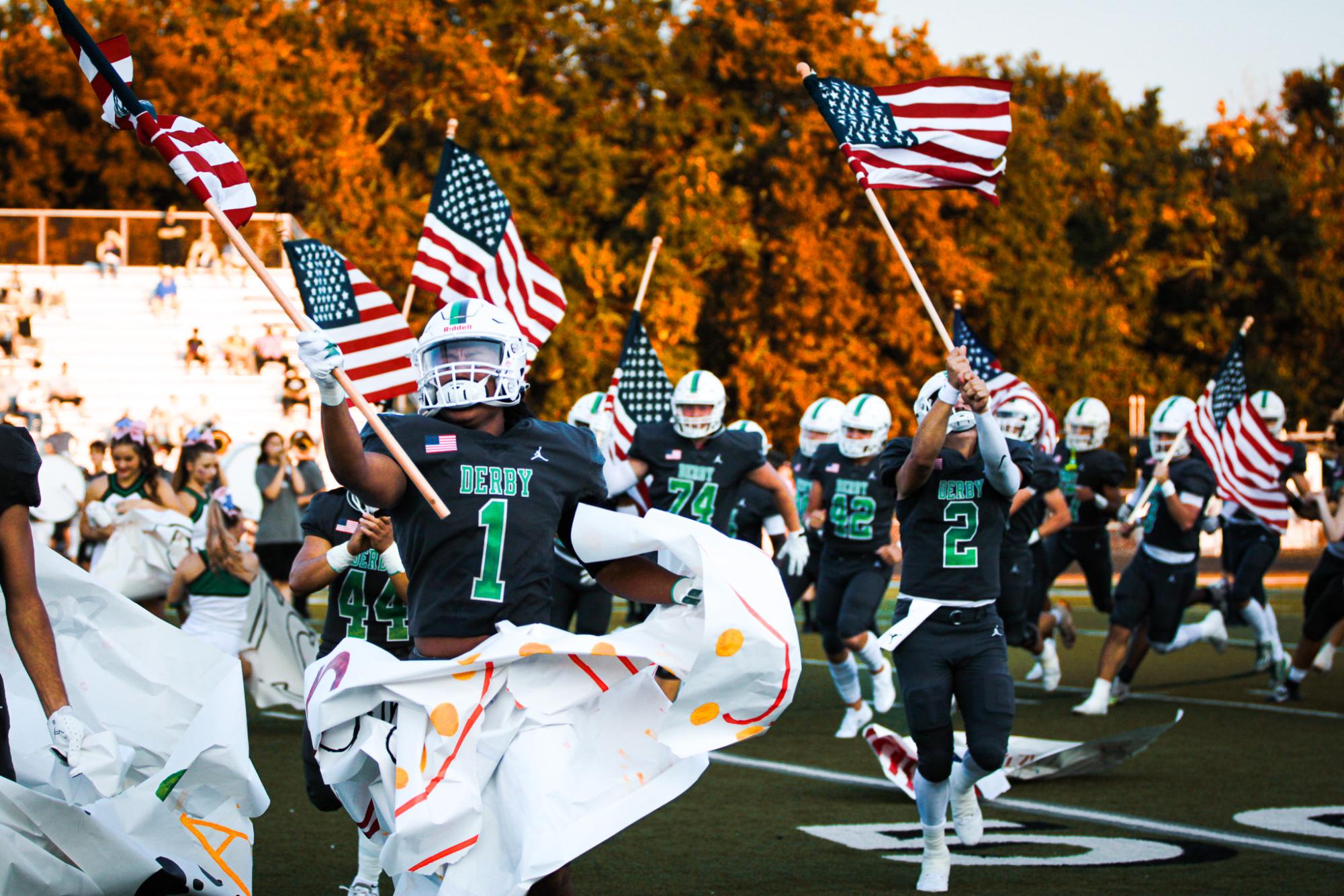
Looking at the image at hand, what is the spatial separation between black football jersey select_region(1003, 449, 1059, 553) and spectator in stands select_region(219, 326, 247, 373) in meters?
21.4

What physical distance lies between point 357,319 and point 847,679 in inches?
147

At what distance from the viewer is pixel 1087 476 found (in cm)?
1319

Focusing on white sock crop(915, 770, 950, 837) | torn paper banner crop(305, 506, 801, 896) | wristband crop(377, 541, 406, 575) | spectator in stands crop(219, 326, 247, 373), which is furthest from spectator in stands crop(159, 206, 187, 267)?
torn paper banner crop(305, 506, 801, 896)

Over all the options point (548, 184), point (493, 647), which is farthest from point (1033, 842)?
point (548, 184)

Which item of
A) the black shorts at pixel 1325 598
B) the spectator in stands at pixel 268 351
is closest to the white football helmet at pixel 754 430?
the black shorts at pixel 1325 598

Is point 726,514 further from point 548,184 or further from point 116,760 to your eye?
point 548,184

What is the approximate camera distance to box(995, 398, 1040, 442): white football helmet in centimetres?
1126

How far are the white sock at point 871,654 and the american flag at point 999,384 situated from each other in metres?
1.74

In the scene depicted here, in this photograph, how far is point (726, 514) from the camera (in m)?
11.3

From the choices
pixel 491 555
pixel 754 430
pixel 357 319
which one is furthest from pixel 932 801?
pixel 754 430

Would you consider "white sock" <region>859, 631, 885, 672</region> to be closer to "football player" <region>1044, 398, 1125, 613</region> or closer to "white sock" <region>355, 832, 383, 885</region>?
"football player" <region>1044, 398, 1125, 613</region>

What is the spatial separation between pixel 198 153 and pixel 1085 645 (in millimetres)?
12593

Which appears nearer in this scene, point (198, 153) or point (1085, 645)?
point (198, 153)

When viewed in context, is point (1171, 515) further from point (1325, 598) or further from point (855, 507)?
point (855, 507)
